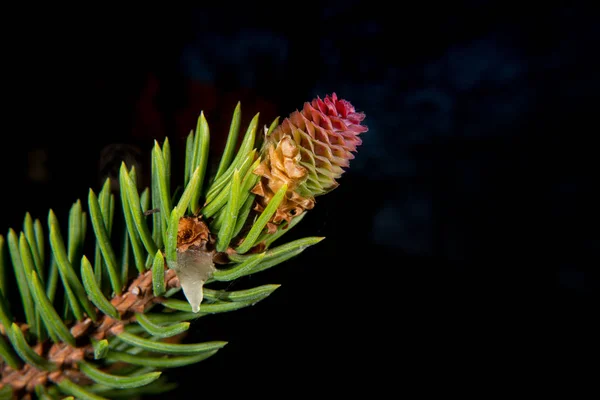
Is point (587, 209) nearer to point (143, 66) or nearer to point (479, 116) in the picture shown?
point (479, 116)

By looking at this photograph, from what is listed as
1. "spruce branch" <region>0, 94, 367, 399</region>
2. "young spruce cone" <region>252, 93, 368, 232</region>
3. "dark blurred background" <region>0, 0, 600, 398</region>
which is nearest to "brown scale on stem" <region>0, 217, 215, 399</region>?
"spruce branch" <region>0, 94, 367, 399</region>

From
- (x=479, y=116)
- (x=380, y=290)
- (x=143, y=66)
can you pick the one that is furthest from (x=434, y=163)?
(x=143, y=66)

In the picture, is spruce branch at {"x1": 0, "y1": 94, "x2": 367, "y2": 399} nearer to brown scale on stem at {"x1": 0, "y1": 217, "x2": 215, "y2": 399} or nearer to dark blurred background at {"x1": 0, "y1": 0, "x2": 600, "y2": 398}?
brown scale on stem at {"x1": 0, "y1": 217, "x2": 215, "y2": 399}

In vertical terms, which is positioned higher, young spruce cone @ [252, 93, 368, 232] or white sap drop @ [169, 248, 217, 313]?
young spruce cone @ [252, 93, 368, 232]

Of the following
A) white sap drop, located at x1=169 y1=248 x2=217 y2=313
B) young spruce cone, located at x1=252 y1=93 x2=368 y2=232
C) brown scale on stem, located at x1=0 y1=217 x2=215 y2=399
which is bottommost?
brown scale on stem, located at x1=0 y1=217 x2=215 y2=399

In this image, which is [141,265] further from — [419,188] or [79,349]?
[419,188]

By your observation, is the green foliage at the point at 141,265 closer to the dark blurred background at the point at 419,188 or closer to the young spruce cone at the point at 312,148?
the young spruce cone at the point at 312,148
